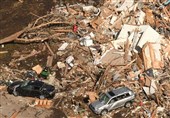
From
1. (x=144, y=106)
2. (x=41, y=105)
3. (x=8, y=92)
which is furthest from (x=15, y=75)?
(x=144, y=106)

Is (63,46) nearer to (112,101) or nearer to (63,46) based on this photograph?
(63,46)

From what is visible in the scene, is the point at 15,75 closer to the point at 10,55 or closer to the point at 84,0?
the point at 10,55

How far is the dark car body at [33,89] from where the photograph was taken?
22.4 meters

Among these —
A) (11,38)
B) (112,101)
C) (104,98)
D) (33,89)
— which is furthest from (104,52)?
(11,38)

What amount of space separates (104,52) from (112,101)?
440cm

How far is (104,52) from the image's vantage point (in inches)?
979

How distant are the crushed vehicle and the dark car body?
2.51 meters

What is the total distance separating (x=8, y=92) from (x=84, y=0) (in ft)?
38.6

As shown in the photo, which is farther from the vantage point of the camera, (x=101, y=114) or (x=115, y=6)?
(x=115, y=6)

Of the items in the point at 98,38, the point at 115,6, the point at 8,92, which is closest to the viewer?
the point at 8,92

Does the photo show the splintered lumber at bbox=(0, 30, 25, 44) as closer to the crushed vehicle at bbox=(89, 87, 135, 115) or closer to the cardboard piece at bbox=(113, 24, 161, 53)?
the cardboard piece at bbox=(113, 24, 161, 53)

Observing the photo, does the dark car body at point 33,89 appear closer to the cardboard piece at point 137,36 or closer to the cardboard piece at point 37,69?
the cardboard piece at point 37,69

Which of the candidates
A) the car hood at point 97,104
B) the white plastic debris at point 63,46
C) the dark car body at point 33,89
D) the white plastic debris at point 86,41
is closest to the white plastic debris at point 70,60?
the white plastic debris at point 63,46

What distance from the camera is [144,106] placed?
21.7 m
